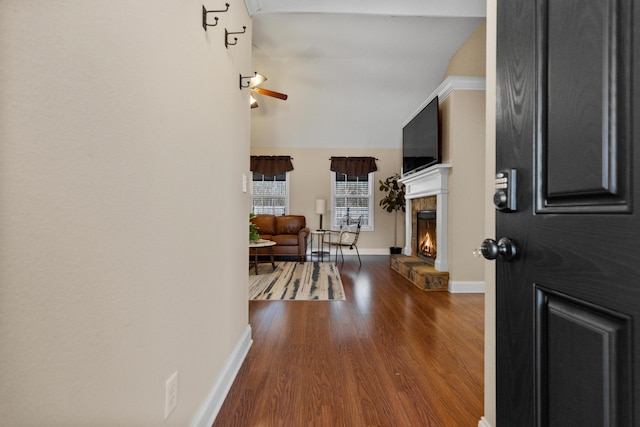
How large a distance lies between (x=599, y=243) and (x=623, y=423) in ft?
0.99

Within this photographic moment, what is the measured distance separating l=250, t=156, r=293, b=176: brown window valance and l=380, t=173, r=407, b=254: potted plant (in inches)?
86.3

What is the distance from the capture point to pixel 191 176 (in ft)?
4.12

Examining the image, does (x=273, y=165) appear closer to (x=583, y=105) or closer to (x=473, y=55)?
(x=473, y=55)

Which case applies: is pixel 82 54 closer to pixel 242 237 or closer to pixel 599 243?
pixel 599 243

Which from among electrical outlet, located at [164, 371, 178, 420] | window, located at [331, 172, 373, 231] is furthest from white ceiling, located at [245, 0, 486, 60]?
electrical outlet, located at [164, 371, 178, 420]

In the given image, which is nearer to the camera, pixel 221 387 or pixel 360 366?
pixel 221 387

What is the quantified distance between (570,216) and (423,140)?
425cm

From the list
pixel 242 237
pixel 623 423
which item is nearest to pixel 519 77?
pixel 623 423

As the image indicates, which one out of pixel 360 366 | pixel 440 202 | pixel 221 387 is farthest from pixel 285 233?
pixel 221 387

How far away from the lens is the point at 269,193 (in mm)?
7738

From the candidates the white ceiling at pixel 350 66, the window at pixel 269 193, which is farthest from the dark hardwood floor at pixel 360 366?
the window at pixel 269 193

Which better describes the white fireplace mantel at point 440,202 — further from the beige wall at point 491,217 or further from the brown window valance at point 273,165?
the brown window valance at point 273,165

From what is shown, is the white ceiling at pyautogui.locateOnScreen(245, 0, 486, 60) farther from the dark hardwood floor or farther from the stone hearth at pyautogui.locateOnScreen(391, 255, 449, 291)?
the dark hardwood floor

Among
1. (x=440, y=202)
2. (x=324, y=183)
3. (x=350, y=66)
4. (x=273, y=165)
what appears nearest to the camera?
(x=440, y=202)
